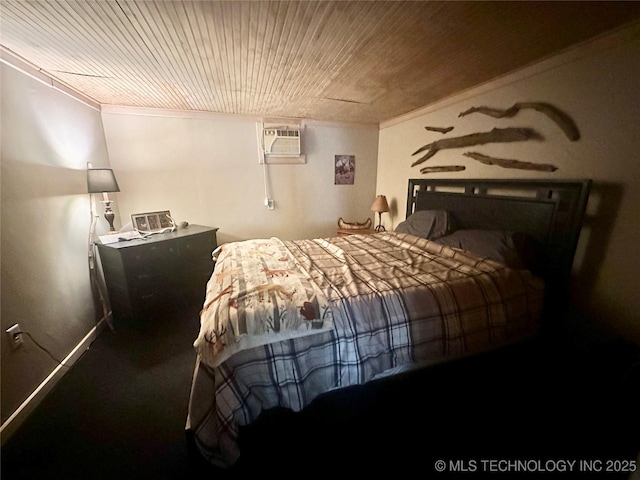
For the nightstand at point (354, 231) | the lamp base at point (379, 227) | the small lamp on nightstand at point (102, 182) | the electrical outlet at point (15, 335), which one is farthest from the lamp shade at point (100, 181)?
the lamp base at point (379, 227)

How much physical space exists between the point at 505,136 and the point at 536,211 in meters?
→ 0.66

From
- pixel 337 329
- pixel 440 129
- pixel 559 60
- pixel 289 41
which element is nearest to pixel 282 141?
pixel 289 41

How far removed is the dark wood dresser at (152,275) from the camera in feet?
6.76

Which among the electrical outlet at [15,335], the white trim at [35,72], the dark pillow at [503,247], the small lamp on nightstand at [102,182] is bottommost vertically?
the electrical outlet at [15,335]

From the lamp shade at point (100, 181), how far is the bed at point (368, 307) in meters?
1.24

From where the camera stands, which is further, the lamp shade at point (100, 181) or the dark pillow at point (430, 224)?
the dark pillow at point (430, 224)

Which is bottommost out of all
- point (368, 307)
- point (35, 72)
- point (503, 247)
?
point (368, 307)

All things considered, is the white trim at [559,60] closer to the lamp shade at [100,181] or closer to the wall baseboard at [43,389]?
the lamp shade at [100,181]

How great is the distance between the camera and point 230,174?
121 inches

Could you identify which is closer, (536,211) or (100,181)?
(536,211)

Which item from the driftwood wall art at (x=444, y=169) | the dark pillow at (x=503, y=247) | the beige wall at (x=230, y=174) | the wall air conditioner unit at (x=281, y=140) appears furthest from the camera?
the wall air conditioner unit at (x=281, y=140)

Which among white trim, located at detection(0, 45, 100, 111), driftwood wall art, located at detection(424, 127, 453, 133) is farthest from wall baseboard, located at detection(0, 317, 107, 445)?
driftwood wall art, located at detection(424, 127, 453, 133)

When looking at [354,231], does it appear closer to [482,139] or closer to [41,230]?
[482,139]

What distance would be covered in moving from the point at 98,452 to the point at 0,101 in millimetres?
2043
